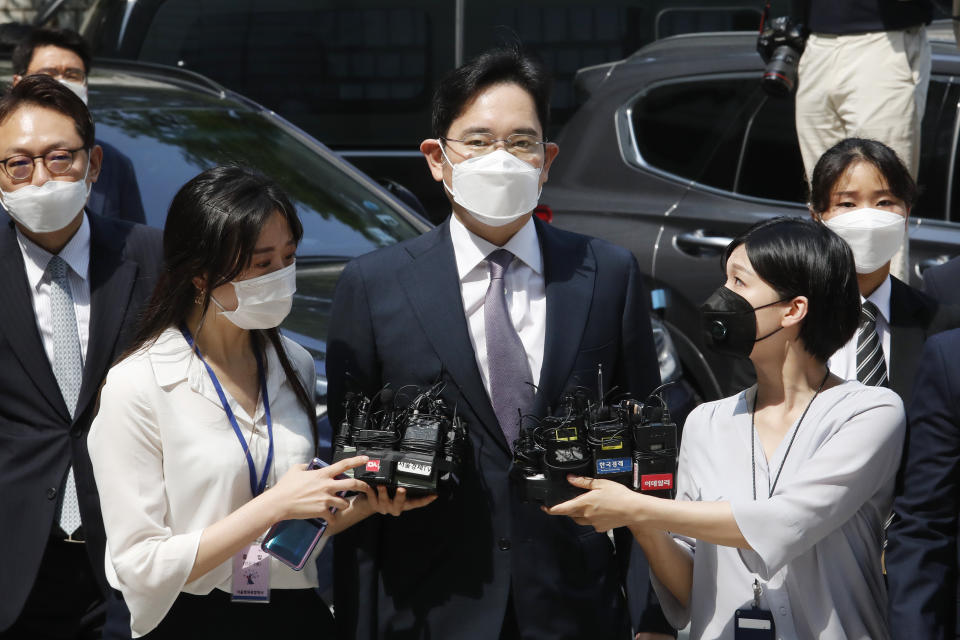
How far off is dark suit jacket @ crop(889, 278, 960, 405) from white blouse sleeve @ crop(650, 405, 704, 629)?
870mm

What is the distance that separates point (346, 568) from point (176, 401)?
567 millimetres

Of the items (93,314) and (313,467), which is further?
(93,314)

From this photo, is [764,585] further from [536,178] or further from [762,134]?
[762,134]

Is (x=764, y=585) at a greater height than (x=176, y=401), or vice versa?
(x=176, y=401)

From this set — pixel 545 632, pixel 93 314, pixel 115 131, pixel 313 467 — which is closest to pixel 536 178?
pixel 313 467

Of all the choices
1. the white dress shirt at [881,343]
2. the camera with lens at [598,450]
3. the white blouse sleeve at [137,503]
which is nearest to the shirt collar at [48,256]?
the white blouse sleeve at [137,503]

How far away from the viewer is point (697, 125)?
6.24 m

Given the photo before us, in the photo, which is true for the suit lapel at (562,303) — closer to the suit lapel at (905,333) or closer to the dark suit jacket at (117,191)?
the suit lapel at (905,333)

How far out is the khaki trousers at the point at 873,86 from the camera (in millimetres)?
5488

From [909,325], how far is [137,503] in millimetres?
2259

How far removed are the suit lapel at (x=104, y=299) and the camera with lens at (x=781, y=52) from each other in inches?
126

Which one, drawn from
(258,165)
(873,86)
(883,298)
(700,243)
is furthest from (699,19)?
(883,298)

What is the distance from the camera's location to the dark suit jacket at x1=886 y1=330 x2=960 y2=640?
267 centimetres

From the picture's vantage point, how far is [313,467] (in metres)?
2.83
